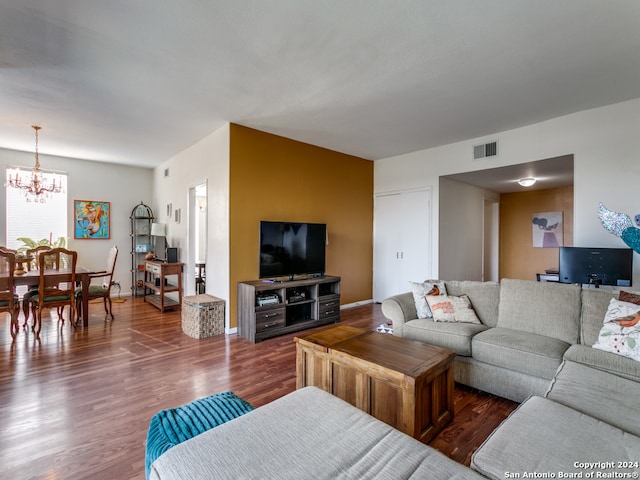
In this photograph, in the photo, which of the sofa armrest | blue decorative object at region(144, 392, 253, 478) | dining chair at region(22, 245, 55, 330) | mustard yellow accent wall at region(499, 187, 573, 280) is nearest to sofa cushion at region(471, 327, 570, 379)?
the sofa armrest

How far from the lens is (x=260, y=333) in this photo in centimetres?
373

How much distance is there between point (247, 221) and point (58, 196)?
4429mm

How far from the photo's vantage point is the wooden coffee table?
1798 millimetres

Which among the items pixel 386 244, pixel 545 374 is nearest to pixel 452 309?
pixel 545 374

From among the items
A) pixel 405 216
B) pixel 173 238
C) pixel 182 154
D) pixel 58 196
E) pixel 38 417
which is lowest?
pixel 38 417

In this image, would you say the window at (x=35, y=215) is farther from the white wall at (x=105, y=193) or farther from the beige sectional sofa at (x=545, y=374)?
the beige sectional sofa at (x=545, y=374)

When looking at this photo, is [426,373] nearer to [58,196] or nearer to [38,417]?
[38,417]

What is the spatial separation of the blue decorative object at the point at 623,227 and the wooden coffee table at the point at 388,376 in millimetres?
1723

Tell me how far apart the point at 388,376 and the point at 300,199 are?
10.9ft

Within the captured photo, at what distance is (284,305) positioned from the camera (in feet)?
13.1

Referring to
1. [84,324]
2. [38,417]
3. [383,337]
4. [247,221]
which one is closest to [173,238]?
[84,324]

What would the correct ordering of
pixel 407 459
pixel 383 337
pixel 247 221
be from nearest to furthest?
pixel 407 459
pixel 383 337
pixel 247 221

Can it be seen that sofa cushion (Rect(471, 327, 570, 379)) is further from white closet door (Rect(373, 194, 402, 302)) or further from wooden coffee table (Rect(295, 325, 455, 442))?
white closet door (Rect(373, 194, 402, 302))

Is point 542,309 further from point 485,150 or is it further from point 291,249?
Result: point 291,249
